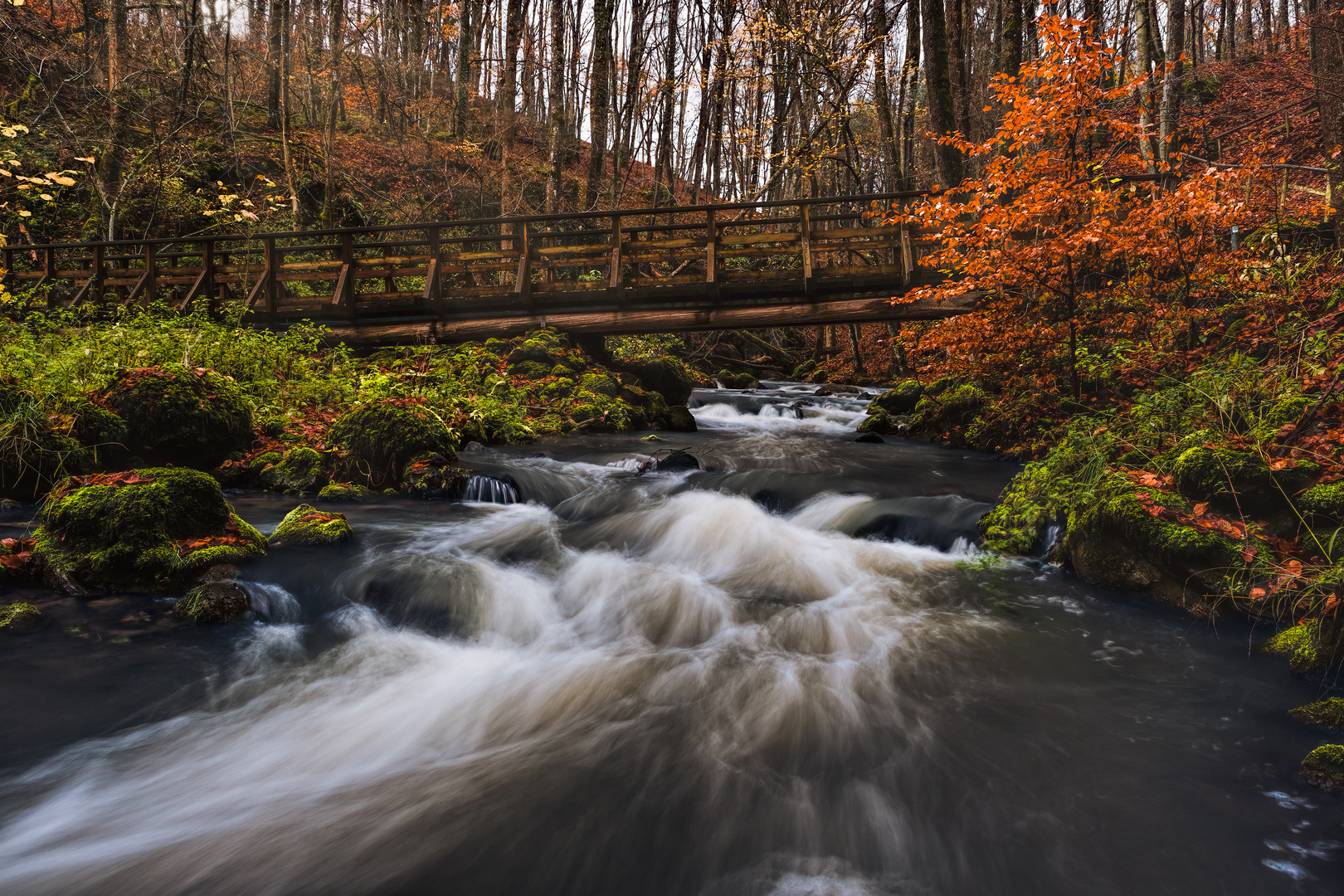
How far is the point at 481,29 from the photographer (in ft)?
104

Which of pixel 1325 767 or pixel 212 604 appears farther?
pixel 212 604

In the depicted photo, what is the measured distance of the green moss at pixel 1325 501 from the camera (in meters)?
4.21

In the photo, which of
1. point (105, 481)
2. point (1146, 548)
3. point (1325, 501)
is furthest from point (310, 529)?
point (1325, 501)

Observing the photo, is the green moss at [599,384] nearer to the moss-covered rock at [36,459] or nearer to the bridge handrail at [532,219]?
the bridge handrail at [532,219]

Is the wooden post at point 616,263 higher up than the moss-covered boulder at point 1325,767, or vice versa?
the wooden post at point 616,263

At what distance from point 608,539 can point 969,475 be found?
4.90 meters

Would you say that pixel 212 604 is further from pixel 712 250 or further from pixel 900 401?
pixel 900 401

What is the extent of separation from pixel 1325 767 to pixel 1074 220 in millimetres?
5708

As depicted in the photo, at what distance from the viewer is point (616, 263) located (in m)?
12.1

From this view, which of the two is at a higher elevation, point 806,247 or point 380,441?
point 806,247

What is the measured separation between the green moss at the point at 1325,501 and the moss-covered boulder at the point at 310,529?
710 cm

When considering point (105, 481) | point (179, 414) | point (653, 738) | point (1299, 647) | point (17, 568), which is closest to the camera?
point (653, 738)

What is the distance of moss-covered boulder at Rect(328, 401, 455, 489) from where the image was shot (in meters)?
7.89

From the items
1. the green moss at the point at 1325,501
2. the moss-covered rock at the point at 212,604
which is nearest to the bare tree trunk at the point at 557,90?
the moss-covered rock at the point at 212,604
